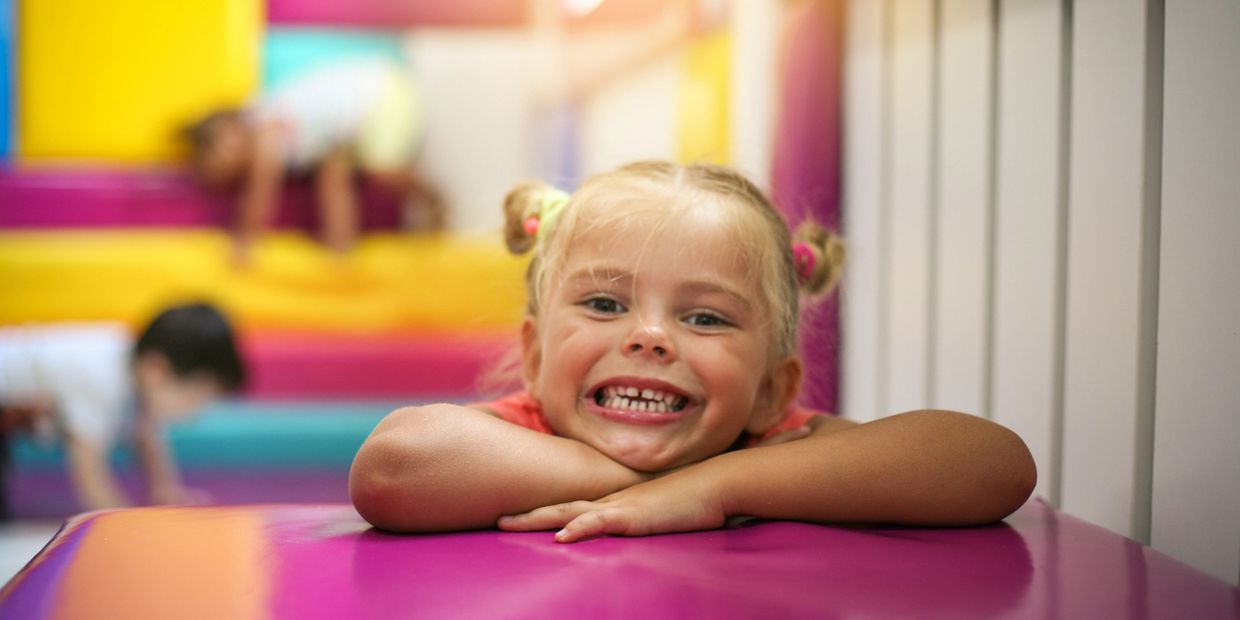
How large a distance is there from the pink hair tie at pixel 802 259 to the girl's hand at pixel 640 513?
0.29 m

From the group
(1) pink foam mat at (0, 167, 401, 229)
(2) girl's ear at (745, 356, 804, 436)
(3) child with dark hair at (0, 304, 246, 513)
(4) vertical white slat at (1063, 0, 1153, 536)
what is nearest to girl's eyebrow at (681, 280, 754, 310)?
(2) girl's ear at (745, 356, 804, 436)

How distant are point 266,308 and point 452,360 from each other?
19.6 inches

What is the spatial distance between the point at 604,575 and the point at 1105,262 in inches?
23.4

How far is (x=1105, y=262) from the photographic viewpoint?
3.39 feet

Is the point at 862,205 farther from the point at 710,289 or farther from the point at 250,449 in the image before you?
the point at 250,449

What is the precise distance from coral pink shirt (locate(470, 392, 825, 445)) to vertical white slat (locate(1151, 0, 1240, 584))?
1.03 ft

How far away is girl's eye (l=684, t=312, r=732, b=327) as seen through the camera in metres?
0.97

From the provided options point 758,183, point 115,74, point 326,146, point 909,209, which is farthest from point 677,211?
point 115,74

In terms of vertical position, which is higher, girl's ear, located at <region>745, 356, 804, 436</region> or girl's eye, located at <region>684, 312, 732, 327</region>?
girl's eye, located at <region>684, 312, 732, 327</region>

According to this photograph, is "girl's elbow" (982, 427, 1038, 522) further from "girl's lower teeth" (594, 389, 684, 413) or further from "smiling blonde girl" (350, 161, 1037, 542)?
"girl's lower teeth" (594, 389, 684, 413)

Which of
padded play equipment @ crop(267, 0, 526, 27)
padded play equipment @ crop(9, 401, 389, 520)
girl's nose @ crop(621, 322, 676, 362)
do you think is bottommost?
padded play equipment @ crop(9, 401, 389, 520)

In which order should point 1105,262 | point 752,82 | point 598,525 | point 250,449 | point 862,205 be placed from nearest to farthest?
point 598,525 < point 1105,262 < point 862,205 < point 752,82 < point 250,449

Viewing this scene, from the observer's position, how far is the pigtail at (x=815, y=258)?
1088mm

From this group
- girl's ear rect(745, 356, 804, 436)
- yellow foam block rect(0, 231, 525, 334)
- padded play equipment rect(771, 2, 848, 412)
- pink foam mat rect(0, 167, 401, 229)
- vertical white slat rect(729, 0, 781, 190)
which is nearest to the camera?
girl's ear rect(745, 356, 804, 436)
